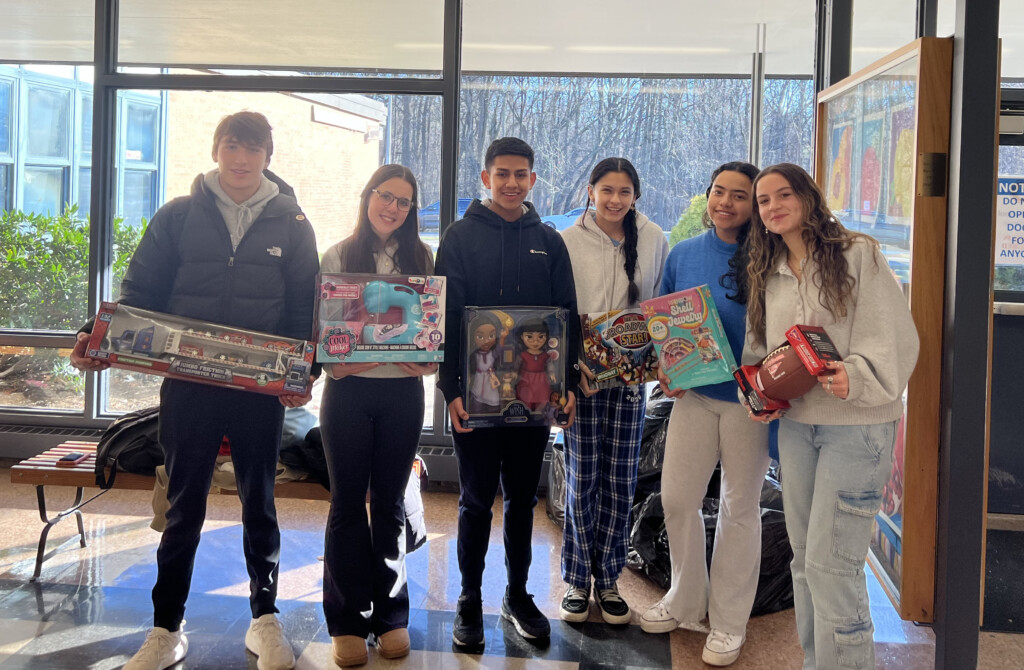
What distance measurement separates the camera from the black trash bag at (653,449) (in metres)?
3.92

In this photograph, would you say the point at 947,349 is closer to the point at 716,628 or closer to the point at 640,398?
the point at 640,398

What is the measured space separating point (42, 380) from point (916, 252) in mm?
4775

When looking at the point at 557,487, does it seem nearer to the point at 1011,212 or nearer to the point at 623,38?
the point at 623,38

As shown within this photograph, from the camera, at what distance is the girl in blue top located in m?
2.80

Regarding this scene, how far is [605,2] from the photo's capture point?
4621 mm

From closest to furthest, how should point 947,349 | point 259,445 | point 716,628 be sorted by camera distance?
point 947,349 < point 259,445 < point 716,628

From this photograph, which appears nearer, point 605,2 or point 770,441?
Result: point 770,441

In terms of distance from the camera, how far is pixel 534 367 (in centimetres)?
281

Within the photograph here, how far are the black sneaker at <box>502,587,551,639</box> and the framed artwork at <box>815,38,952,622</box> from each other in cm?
116

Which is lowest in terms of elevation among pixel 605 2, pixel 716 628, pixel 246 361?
pixel 716 628

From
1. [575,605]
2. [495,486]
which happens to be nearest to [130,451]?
[495,486]

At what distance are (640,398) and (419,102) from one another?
242cm

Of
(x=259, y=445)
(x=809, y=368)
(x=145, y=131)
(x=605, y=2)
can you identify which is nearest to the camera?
(x=809, y=368)

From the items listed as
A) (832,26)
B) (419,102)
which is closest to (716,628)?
(832,26)
